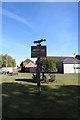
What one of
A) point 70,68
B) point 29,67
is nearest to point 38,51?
point 70,68

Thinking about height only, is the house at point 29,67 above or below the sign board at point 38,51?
below

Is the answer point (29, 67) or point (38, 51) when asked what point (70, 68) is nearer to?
point (29, 67)

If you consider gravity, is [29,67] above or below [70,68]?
above

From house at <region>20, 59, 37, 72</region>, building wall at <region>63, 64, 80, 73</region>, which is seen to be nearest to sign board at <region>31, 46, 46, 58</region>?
building wall at <region>63, 64, 80, 73</region>

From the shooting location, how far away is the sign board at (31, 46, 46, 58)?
905cm

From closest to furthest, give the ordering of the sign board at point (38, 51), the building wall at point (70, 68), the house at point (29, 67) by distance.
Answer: the sign board at point (38, 51) < the building wall at point (70, 68) < the house at point (29, 67)

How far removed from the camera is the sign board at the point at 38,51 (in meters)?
9.05

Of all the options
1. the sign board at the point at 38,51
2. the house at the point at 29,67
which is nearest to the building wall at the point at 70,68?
the house at the point at 29,67

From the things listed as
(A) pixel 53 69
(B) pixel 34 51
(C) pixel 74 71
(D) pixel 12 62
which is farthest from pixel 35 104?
(D) pixel 12 62

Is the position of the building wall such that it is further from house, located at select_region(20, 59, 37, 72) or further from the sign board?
the sign board

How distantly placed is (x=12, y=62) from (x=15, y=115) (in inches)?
2402

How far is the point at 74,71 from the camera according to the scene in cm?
4109

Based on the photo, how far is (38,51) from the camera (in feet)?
29.9

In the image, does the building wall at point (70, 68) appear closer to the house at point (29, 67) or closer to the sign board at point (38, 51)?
the house at point (29, 67)
